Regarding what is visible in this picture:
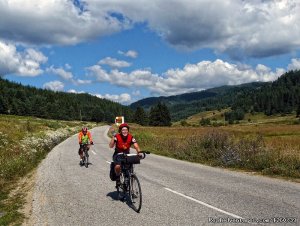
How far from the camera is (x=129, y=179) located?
9906mm

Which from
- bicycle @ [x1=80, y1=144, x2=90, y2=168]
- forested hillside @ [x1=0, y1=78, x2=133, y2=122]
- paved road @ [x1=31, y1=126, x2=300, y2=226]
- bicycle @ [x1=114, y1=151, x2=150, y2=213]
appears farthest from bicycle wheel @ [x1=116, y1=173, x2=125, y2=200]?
forested hillside @ [x1=0, y1=78, x2=133, y2=122]

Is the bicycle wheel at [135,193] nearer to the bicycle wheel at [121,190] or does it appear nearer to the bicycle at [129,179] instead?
the bicycle at [129,179]

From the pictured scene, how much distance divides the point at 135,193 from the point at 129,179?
479 millimetres

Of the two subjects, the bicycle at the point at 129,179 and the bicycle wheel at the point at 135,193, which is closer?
the bicycle wheel at the point at 135,193

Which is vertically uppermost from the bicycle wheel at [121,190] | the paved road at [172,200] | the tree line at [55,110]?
the tree line at [55,110]

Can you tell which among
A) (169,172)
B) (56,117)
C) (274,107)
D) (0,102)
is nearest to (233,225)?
(169,172)

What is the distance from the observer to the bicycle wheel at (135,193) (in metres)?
9.16

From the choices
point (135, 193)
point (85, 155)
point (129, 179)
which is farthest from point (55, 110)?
point (135, 193)

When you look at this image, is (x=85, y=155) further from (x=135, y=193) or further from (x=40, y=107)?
(x=40, y=107)

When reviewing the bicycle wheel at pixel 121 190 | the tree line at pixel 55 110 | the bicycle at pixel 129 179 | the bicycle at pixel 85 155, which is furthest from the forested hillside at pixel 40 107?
the bicycle at pixel 129 179

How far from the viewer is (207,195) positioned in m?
10.7

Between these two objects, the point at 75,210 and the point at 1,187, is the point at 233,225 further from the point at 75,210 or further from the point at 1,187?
the point at 1,187

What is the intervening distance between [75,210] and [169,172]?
727cm

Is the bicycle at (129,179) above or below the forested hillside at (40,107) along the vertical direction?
below
